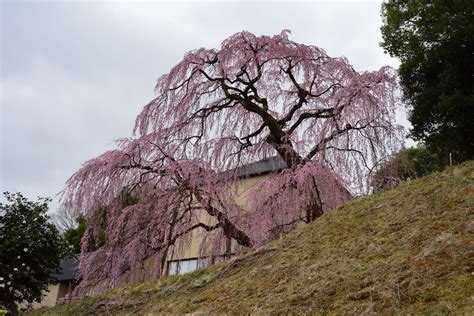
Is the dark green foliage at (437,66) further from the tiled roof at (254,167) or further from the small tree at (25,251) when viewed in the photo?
the small tree at (25,251)

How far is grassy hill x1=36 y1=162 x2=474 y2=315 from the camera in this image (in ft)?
13.1

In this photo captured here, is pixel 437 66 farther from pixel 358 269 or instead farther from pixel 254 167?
pixel 358 269

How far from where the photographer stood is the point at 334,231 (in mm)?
6289

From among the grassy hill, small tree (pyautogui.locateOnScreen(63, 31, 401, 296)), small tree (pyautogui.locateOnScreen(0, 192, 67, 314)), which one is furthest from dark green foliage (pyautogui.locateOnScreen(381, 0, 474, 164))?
small tree (pyautogui.locateOnScreen(0, 192, 67, 314))

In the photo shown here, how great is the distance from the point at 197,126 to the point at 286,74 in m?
2.55

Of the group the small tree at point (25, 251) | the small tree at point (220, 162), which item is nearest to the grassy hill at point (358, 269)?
the small tree at point (220, 162)

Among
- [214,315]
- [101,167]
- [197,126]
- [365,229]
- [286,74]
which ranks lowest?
[214,315]

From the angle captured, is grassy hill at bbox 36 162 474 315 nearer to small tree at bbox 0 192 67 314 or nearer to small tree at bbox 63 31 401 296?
small tree at bbox 63 31 401 296

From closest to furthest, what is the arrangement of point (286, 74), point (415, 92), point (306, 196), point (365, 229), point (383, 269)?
point (383, 269) < point (365, 229) < point (306, 196) < point (286, 74) < point (415, 92)

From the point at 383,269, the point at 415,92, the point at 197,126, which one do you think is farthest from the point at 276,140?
the point at 383,269

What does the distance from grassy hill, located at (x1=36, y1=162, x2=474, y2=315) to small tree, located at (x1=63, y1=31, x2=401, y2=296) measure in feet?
7.41

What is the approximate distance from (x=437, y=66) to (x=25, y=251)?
38.5 feet

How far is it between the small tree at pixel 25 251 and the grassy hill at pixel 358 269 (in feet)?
16.3

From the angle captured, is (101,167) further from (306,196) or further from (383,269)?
(383,269)
